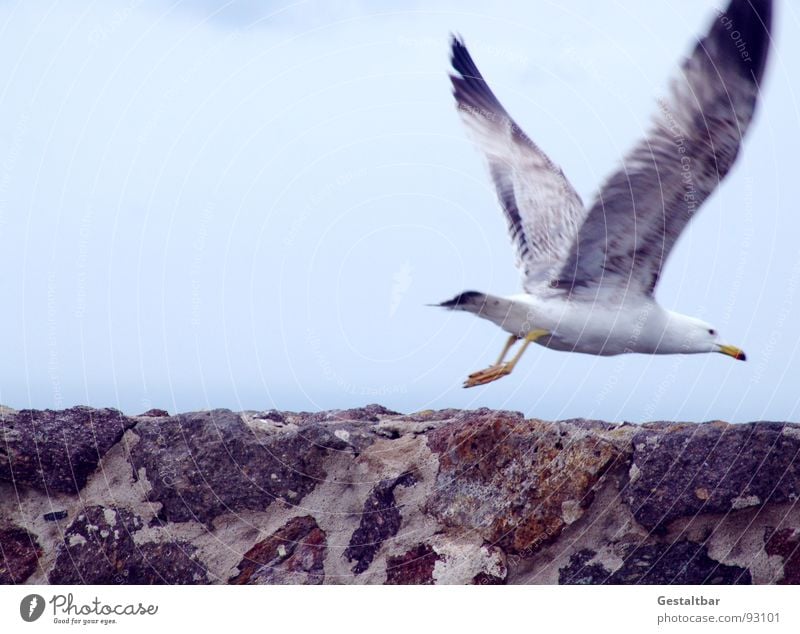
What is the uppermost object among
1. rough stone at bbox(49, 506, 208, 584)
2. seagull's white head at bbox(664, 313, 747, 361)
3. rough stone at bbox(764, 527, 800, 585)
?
seagull's white head at bbox(664, 313, 747, 361)

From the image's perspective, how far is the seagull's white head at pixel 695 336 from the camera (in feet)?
12.9

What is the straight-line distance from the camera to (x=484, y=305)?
3.64 metres

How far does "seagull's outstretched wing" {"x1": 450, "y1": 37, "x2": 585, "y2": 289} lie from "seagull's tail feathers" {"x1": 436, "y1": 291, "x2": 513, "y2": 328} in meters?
0.47

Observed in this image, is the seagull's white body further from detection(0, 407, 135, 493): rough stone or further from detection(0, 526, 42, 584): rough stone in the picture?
detection(0, 526, 42, 584): rough stone

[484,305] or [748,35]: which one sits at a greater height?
[748,35]

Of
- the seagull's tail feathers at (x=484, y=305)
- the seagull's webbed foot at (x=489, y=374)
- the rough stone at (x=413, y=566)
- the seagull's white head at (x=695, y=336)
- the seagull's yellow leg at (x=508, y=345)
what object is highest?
the seagull's tail feathers at (x=484, y=305)

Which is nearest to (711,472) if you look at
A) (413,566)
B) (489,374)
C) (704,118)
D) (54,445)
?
(413,566)

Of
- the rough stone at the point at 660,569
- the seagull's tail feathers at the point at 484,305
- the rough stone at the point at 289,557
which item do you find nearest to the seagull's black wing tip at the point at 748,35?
the seagull's tail feathers at the point at 484,305

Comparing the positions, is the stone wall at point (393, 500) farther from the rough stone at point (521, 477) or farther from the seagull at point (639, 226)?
the seagull at point (639, 226)
